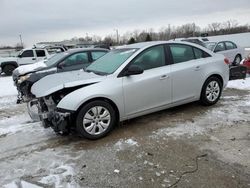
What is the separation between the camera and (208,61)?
6336mm

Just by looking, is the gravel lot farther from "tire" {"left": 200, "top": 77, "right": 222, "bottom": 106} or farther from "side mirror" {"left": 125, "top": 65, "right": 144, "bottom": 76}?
"side mirror" {"left": 125, "top": 65, "right": 144, "bottom": 76}

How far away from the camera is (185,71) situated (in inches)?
231

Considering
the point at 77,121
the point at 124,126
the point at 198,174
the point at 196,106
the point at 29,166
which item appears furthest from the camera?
the point at 196,106

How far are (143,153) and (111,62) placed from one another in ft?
7.07

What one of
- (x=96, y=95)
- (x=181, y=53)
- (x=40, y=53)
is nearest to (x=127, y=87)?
(x=96, y=95)

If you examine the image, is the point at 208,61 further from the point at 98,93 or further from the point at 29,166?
the point at 29,166

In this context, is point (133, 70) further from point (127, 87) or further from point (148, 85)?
point (148, 85)

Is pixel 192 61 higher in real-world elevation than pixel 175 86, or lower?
higher

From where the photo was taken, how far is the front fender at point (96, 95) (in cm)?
461

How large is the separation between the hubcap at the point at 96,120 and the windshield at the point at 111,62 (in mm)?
799

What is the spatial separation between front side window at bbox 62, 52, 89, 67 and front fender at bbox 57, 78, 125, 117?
4723 mm

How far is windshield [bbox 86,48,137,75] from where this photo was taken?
17.4 ft

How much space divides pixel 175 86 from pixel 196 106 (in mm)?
1187

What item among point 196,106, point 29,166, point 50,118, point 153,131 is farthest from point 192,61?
point 29,166
